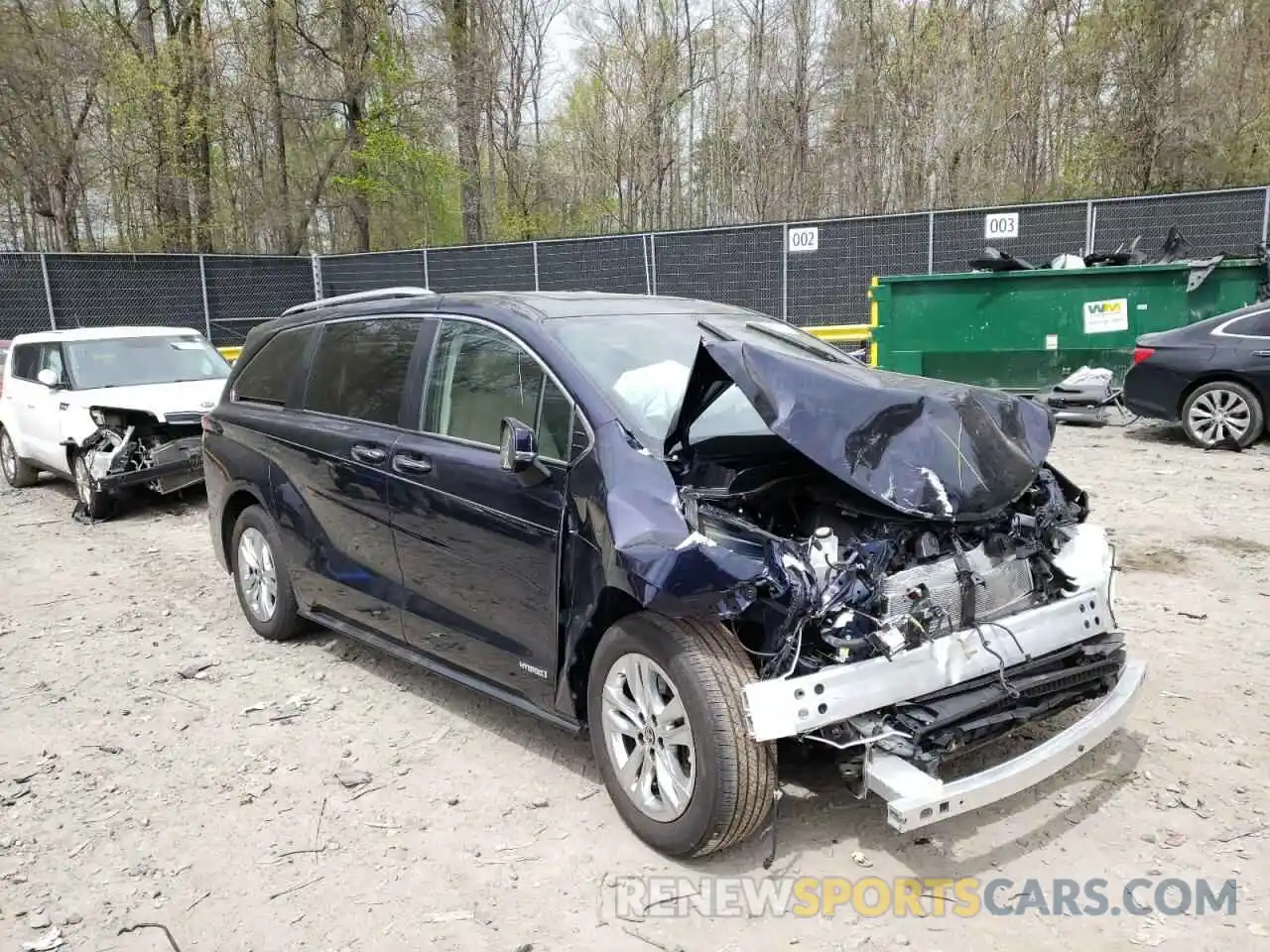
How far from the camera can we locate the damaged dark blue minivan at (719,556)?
284 cm

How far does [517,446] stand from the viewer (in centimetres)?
332

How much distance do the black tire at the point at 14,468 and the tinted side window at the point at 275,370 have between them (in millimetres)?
6551

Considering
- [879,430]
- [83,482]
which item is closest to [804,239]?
[83,482]

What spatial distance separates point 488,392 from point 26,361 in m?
8.69

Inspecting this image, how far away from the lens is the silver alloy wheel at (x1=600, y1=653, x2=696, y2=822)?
9.86 ft

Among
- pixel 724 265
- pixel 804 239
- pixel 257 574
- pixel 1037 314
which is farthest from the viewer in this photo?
pixel 724 265

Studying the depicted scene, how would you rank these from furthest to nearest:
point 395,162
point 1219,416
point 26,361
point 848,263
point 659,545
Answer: point 395,162 < point 848,263 < point 26,361 < point 1219,416 < point 659,545

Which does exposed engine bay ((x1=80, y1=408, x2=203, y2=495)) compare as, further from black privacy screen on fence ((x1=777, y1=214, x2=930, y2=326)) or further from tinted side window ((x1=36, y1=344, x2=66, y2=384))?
black privacy screen on fence ((x1=777, y1=214, x2=930, y2=326))

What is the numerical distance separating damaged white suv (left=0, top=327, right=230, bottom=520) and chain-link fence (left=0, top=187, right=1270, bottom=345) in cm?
310

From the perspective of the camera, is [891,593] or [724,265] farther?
[724,265]

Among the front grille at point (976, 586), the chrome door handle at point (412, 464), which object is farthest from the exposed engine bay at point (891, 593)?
the chrome door handle at point (412, 464)

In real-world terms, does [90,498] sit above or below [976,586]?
below

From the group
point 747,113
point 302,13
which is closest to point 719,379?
point 747,113

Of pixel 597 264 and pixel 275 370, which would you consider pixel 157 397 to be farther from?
pixel 597 264
